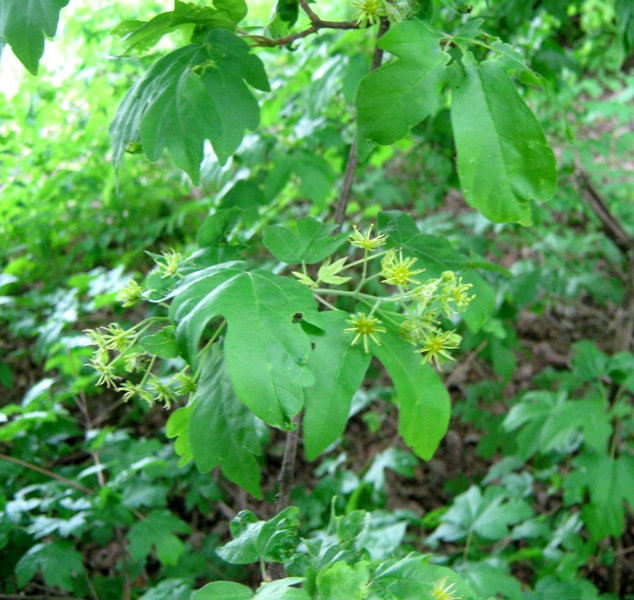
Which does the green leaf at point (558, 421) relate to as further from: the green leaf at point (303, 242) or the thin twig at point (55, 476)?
the thin twig at point (55, 476)

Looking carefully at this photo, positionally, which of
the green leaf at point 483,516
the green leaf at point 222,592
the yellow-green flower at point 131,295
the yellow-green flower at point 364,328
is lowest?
the green leaf at point 483,516

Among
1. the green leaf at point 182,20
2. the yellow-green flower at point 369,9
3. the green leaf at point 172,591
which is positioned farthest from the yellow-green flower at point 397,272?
the green leaf at point 172,591

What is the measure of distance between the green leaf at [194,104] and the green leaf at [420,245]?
330mm

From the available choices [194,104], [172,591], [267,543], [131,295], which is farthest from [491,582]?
[194,104]

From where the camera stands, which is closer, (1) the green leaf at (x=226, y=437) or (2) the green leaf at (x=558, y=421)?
(1) the green leaf at (x=226, y=437)

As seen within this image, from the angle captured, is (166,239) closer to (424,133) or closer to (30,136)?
(30,136)

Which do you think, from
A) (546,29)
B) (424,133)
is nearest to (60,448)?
(424,133)

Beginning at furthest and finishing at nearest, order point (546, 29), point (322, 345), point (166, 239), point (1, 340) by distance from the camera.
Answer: point (166, 239) → point (1, 340) → point (546, 29) → point (322, 345)

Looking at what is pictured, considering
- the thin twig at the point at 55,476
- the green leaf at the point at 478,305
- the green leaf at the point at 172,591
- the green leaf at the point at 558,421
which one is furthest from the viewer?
the green leaf at the point at 558,421

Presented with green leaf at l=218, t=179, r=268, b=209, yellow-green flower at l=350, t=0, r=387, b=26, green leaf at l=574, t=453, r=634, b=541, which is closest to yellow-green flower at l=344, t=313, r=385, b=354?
yellow-green flower at l=350, t=0, r=387, b=26

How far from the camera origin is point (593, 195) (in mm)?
2703

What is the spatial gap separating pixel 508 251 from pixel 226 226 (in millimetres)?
3793

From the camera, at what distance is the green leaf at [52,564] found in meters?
1.68

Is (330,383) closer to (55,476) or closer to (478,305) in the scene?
(478,305)
